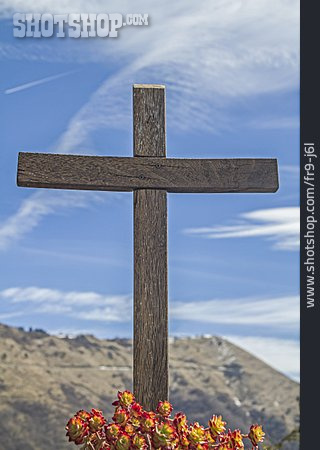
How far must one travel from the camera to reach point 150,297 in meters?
2.82

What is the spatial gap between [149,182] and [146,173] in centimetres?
4

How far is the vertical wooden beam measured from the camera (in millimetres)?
2787

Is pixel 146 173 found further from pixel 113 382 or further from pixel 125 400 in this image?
pixel 113 382

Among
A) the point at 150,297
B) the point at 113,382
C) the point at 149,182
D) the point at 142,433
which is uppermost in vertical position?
the point at 149,182

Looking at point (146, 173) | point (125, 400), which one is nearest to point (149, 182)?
point (146, 173)

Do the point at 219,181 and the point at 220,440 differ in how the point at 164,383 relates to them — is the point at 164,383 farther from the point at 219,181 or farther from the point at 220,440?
the point at 219,181

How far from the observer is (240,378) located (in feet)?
27.1

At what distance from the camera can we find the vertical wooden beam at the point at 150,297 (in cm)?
A: 279

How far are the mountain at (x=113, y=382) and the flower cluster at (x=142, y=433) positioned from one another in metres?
4.88
